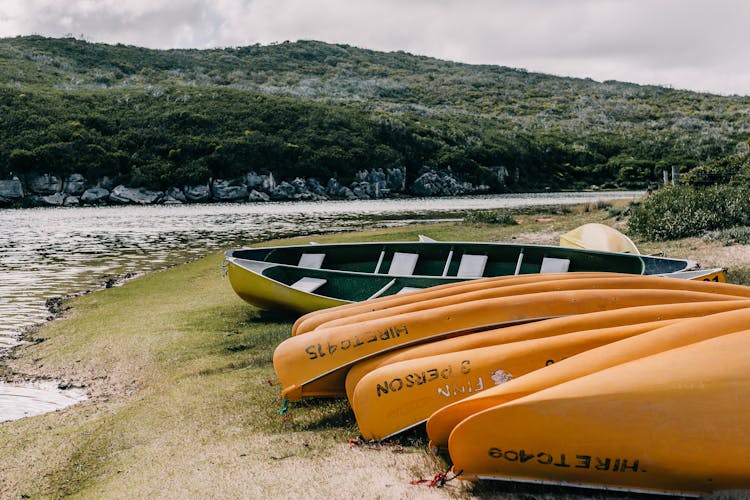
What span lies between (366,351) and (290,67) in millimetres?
168377

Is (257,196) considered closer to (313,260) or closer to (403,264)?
(313,260)

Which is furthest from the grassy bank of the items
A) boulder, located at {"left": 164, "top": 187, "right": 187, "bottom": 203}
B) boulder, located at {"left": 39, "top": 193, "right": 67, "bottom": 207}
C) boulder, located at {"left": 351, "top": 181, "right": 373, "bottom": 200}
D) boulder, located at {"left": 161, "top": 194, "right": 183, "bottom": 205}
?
boulder, located at {"left": 351, "top": 181, "right": 373, "bottom": 200}

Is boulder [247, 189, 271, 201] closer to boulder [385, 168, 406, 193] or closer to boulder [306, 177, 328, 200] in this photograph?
boulder [306, 177, 328, 200]

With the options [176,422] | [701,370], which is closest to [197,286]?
[176,422]

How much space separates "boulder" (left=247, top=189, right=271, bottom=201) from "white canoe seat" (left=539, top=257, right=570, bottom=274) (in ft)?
184

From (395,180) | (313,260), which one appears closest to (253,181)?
(395,180)

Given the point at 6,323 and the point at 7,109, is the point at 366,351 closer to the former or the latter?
the point at 6,323

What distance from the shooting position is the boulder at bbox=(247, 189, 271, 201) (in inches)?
2496

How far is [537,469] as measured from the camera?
3.39 m

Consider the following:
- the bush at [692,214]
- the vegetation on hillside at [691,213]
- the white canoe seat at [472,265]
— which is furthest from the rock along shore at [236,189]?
the white canoe seat at [472,265]

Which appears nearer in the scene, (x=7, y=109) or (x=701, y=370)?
(x=701, y=370)

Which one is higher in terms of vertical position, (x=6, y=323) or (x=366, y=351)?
(x=366, y=351)

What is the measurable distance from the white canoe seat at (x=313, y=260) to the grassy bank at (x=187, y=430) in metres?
1.69

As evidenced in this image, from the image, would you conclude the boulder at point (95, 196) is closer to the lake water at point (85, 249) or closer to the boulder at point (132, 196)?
the boulder at point (132, 196)
